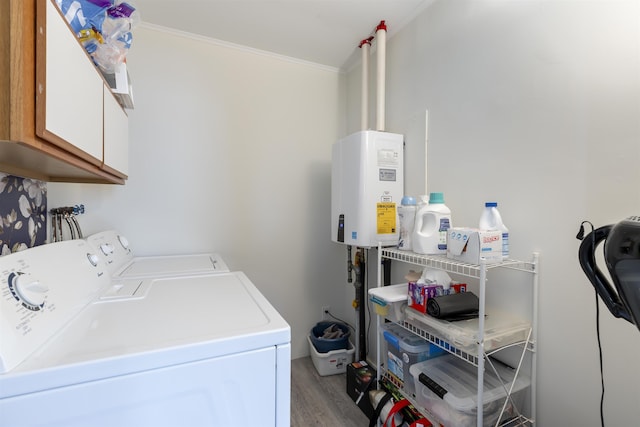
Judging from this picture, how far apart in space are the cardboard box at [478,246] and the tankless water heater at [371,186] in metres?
0.60

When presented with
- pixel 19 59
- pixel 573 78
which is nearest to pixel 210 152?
pixel 19 59

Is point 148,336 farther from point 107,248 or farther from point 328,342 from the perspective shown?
point 328,342

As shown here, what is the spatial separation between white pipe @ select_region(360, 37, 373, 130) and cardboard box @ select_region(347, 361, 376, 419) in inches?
69.5

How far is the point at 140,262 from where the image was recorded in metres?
1.73

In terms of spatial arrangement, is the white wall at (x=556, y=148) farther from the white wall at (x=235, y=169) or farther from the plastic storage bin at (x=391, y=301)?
the white wall at (x=235, y=169)

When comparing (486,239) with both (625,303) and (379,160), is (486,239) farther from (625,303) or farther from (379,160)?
(379,160)

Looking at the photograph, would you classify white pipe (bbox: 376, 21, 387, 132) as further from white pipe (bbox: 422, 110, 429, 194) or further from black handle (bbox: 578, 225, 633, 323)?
black handle (bbox: 578, 225, 633, 323)

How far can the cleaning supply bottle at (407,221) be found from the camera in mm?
1541

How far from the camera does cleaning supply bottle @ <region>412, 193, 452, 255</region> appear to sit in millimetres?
1371

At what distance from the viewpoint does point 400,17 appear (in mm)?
1827

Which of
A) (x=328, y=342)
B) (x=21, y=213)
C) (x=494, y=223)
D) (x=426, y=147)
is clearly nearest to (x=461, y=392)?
(x=494, y=223)

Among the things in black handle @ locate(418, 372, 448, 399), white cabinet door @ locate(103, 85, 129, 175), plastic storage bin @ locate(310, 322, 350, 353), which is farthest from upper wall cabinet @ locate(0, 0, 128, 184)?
plastic storage bin @ locate(310, 322, 350, 353)

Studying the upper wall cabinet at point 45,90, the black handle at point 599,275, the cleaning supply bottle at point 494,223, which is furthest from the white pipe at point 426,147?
the upper wall cabinet at point 45,90

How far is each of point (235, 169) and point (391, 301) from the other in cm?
156
